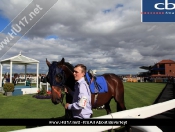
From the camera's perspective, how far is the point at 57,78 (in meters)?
3.50

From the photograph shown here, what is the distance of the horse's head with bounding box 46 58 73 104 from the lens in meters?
3.33

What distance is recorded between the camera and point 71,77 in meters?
3.90

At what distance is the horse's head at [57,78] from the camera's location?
3.33 m

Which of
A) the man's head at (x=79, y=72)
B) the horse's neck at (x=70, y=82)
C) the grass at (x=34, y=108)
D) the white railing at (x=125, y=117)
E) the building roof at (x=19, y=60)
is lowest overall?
the grass at (x=34, y=108)

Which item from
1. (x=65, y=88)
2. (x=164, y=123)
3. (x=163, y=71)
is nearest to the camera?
(x=164, y=123)

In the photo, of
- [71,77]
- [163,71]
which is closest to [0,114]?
[71,77]

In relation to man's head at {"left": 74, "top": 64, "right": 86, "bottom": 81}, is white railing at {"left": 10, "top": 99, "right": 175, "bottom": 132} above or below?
below

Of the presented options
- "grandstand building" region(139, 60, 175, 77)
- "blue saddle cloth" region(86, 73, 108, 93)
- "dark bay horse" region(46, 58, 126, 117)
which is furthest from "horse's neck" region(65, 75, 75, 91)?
"grandstand building" region(139, 60, 175, 77)

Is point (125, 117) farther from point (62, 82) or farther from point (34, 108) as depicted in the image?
point (34, 108)

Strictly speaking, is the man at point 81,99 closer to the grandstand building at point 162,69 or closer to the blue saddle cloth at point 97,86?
the blue saddle cloth at point 97,86

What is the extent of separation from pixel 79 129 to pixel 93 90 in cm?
288

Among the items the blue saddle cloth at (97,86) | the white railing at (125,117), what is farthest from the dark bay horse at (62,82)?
the white railing at (125,117)

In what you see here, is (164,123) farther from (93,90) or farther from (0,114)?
(0,114)

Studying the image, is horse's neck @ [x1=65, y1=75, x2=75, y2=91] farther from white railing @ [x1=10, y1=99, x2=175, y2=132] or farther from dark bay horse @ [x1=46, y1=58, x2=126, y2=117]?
white railing @ [x1=10, y1=99, x2=175, y2=132]
